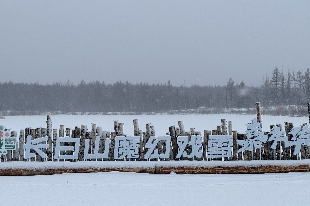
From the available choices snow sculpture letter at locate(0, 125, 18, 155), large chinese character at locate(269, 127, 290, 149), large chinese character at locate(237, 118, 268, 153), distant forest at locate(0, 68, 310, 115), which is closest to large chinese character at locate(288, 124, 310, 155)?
large chinese character at locate(269, 127, 290, 149)

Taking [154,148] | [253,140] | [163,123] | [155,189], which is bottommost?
[155,189]

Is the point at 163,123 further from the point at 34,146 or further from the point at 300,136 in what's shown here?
the point at 34,146

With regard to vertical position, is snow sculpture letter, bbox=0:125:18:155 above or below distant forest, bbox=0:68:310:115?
below

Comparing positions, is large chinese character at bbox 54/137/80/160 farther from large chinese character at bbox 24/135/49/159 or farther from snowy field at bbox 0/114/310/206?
snowy field at bbox 0/114/310/206

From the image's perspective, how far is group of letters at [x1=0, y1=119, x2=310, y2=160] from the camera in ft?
32.3

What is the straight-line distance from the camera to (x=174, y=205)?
6.80 m

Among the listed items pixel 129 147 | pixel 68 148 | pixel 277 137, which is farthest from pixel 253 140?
pixel 68 148

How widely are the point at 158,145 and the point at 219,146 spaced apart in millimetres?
1690

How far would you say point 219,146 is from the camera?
9961mm

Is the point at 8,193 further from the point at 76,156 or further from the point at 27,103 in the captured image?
the point at 27,103

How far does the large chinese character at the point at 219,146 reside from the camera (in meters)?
9.91

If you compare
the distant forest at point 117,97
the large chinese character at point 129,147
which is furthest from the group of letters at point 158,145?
the distant forest at point 117,97

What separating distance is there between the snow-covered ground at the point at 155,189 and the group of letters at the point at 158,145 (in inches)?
26.0

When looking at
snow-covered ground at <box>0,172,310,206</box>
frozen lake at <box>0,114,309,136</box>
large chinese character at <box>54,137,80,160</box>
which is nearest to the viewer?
snow-covered ground at <box>0,172,310,206</box>
